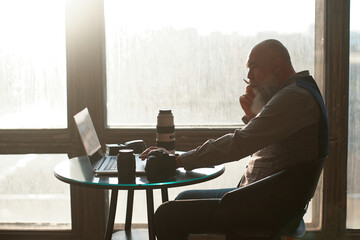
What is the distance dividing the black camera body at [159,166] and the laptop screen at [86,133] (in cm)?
37

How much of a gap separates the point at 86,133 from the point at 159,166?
52cm

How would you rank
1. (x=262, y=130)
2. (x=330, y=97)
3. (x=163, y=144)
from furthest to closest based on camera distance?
(x=330, y=97)
(x=163, y=144)
(x=262, y=130)

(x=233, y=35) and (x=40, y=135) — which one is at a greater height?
(x=233, y=35)

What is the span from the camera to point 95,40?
3035 millimetres

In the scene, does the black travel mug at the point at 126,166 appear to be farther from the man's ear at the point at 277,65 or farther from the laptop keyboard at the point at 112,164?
the man's ear at the point at 277,65

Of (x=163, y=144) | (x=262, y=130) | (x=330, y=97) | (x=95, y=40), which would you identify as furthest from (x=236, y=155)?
(x=95, y=40)

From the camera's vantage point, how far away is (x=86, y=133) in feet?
7.82

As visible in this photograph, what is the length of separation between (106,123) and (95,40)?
574 millimetres

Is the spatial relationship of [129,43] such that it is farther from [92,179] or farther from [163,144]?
[92,179]

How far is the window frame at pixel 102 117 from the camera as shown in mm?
2969

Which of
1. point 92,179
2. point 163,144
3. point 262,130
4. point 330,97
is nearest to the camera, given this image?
point 262,130

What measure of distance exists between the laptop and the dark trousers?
0.26 metres

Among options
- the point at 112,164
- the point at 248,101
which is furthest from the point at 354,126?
the point at 112,164

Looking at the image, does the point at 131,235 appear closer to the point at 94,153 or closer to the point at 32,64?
the point at 94,153
